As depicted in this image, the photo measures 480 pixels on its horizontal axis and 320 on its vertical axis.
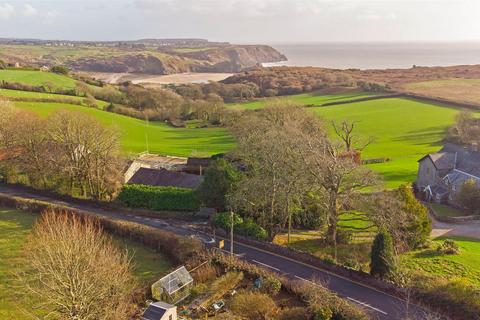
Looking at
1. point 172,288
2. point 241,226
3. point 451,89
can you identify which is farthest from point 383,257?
point 451,89

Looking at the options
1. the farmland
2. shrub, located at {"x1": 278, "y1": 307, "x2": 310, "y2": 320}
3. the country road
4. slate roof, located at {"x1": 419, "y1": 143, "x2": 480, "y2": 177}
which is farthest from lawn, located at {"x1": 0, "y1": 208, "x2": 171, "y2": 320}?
slate roof, located at {"x1": 419, "y1": 143, "x2": 480, "y2": 177}

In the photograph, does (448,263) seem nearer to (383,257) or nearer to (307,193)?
(383,257)

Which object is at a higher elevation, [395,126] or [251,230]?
[395,126]

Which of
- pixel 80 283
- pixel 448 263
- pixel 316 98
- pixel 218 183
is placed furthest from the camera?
pixel 316 98

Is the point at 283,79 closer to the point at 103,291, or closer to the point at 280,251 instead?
the point at 280,251

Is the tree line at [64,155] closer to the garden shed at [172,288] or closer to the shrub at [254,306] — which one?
the garden shed at [172,288]

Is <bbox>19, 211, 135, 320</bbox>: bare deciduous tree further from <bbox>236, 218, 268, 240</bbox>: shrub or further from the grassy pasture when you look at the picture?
the grassy pasture

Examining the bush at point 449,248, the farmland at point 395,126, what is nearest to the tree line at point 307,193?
the bush at point 449,248
